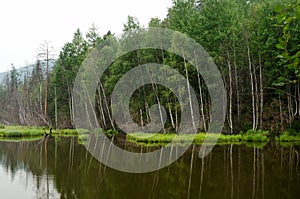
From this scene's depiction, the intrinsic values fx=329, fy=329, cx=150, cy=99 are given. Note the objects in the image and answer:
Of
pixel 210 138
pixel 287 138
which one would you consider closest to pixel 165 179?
pixel 210 138

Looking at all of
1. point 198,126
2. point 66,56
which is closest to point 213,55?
point 198,126

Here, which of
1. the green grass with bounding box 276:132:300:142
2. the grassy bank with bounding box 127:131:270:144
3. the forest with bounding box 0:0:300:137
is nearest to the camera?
the grassy bank with bounding box 127:131:270:144

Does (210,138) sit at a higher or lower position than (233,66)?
lower

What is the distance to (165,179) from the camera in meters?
10.4

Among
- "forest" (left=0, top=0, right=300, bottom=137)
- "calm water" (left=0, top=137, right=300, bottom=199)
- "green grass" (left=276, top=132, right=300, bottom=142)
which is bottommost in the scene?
"calm water" (left=0, top=137, right=300, bottom=199)

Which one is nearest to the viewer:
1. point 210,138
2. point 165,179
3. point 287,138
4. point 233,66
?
point 165,179

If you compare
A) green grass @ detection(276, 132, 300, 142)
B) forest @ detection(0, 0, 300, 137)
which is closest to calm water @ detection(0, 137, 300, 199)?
green grass @ detection(276, 132, 300, 142)

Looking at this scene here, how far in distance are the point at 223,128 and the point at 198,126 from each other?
2016 mm

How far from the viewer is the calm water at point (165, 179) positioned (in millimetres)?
8477

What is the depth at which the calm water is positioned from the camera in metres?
8.48

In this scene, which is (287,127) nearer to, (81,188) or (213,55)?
(213,55)

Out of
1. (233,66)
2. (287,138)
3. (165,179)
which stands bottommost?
(165,179)

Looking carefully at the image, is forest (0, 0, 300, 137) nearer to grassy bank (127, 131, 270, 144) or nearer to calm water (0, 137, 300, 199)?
grassy bank (127, 131, 270, 144)

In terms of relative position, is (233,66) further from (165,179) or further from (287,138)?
(165,179)
